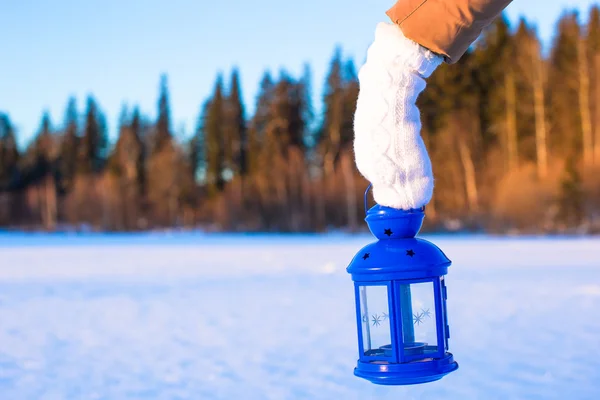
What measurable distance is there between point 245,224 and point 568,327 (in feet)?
120

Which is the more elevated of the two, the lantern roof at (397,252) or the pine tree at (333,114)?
the pine tree at (333,114)

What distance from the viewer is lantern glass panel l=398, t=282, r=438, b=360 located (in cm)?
193

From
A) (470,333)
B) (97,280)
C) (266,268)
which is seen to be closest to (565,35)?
(266,268)

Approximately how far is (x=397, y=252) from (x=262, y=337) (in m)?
4.16

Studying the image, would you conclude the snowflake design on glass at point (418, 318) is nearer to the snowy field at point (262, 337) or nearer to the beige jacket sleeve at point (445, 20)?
the beige jacket sleeve at point (445, 20)

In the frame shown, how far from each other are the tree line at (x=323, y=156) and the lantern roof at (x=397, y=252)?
81.9 feet

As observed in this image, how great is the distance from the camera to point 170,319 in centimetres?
693

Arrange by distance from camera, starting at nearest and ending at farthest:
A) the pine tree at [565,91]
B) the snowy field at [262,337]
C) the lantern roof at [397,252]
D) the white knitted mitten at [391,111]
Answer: the white knitted mitten at [391,111] < the lantern roof at [397,252] < the snowy field at [262,337] < the pine tree at [565,91]

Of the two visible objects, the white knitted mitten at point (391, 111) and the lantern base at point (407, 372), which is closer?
the white knitted mitten at point (391, 111)

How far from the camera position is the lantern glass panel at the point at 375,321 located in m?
1.96

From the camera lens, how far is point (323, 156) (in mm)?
45875

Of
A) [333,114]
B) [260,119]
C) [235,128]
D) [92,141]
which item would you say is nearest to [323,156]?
[333,114]

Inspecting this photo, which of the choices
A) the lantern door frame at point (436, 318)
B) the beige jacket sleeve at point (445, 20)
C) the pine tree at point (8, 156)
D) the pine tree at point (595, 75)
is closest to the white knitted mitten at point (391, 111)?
the beige jacket sleeve at point (445, 20)

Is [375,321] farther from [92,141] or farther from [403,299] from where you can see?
[92,141]
